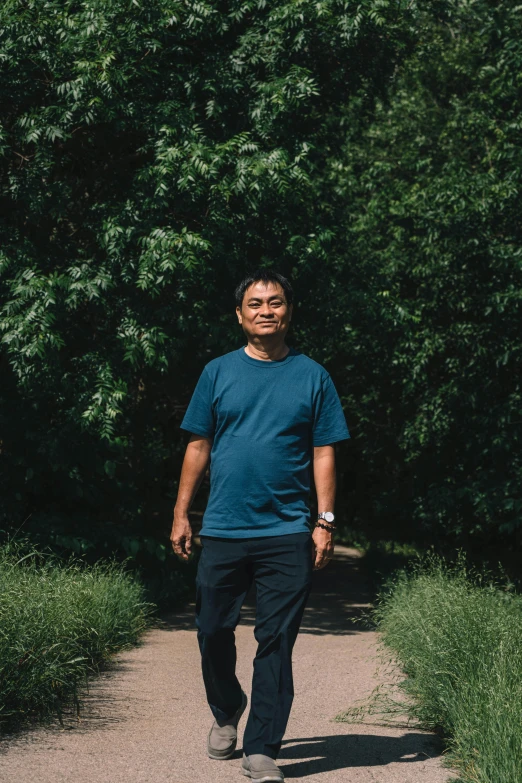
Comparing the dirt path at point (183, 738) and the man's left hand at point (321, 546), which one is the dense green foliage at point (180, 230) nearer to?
the dirt path at point (183, 738)

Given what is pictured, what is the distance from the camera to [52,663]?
5211 millimetres

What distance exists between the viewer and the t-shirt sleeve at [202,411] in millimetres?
4434

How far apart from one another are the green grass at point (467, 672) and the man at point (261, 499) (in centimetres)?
83

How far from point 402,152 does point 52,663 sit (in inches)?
563

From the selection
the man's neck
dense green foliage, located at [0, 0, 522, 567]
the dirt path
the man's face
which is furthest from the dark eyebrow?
dense green foliage, located at [0, 0, 522, 567]

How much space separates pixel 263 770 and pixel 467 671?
1411 millimetres

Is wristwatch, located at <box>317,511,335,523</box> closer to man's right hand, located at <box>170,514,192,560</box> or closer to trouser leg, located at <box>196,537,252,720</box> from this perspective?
trouser leg, located at <box>196,537,252,720</box>

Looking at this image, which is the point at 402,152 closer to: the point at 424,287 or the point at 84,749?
the point at 424,287

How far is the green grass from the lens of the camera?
155 inches

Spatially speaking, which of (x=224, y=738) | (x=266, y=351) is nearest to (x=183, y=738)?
(x=224, y=738)

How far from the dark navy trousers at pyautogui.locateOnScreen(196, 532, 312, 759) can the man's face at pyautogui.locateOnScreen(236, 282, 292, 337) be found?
905 millimetres

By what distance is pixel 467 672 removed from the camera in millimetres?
4973

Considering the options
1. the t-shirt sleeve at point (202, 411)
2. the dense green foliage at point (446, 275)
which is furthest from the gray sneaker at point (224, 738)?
the dense green foliage at point (446, 275)

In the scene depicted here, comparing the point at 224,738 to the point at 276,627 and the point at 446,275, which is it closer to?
the point at 276,627
